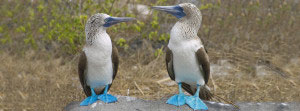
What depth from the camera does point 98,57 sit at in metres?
3.71

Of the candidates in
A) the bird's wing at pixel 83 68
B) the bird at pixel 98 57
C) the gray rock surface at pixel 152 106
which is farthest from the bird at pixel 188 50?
the bird's wing at pixel 83 68

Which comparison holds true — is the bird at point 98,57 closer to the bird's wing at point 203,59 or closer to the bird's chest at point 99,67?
the bird's chest at point 99,67

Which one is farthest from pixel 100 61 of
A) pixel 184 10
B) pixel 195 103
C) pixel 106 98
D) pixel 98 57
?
pixel 195 103

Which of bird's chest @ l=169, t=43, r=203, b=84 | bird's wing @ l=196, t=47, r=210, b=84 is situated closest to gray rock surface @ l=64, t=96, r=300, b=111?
bird's chest @ l=169, t=43, r=203, b=84

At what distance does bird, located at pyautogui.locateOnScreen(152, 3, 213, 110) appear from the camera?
361cm

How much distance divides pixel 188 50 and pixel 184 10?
44 cm

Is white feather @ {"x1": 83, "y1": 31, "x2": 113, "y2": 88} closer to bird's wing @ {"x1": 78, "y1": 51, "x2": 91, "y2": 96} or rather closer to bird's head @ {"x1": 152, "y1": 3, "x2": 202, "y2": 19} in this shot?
Result: bird's wing @ {"x1": 78, "y1": 51, "x2": 91, "y2": 96}

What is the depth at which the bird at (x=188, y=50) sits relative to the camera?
3.61 m

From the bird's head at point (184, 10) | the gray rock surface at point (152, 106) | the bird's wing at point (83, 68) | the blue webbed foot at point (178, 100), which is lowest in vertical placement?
the gray rock surface at point (152, 106)

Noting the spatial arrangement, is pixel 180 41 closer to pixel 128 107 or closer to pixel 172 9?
pixel 172 9

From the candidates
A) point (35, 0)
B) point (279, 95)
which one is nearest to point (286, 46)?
point (279, 95)

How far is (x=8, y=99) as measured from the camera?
15.8ft

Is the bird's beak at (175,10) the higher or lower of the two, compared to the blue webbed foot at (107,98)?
higher

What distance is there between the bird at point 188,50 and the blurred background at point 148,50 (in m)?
1.41
